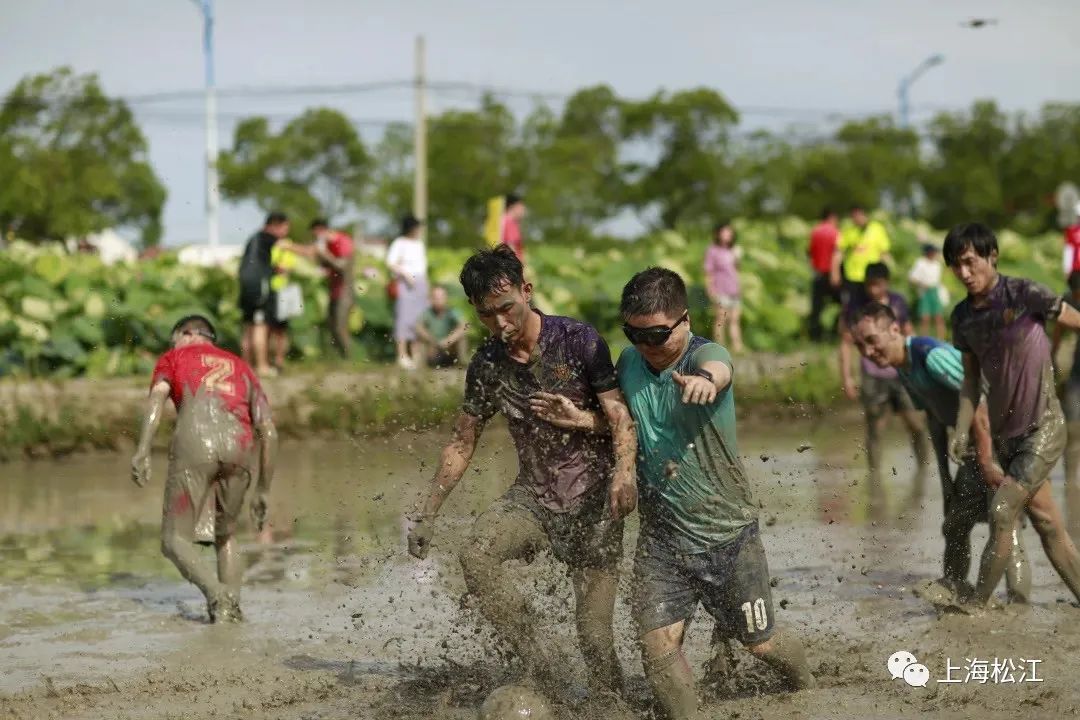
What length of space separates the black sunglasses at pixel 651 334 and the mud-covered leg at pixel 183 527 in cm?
314

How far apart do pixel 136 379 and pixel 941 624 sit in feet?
27.8

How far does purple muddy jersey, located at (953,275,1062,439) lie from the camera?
7.04 metres

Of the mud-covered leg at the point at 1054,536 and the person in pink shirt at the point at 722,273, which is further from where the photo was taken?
the person in pink shirt at the point at 722,273

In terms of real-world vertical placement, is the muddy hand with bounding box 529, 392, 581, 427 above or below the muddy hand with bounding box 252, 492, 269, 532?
above

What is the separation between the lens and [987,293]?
7098 mm

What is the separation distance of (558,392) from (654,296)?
558 mm

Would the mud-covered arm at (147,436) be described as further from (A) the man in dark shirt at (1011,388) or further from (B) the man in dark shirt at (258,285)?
(B) the man in dark shirt at (258,285)

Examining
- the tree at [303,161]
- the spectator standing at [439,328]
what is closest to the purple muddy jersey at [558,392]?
the spectator standing at [439,328]

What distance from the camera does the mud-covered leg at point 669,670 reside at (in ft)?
17.6

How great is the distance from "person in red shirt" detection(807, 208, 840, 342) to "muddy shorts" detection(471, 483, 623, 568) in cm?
1266

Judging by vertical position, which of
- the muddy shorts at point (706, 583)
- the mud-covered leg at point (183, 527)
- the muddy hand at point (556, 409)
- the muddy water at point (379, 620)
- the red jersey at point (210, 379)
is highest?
the muddy hand at point (556, 409)

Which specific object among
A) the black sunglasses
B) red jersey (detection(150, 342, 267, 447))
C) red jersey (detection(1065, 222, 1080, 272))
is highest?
the black sunglasses

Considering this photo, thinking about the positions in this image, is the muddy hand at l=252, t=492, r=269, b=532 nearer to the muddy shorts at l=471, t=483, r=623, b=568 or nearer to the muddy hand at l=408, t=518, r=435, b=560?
the muddy hand at l=408, t=518, r=435, b=560

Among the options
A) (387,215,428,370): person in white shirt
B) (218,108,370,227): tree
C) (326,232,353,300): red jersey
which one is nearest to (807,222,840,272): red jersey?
(387,215,428,370): person in white shirt
